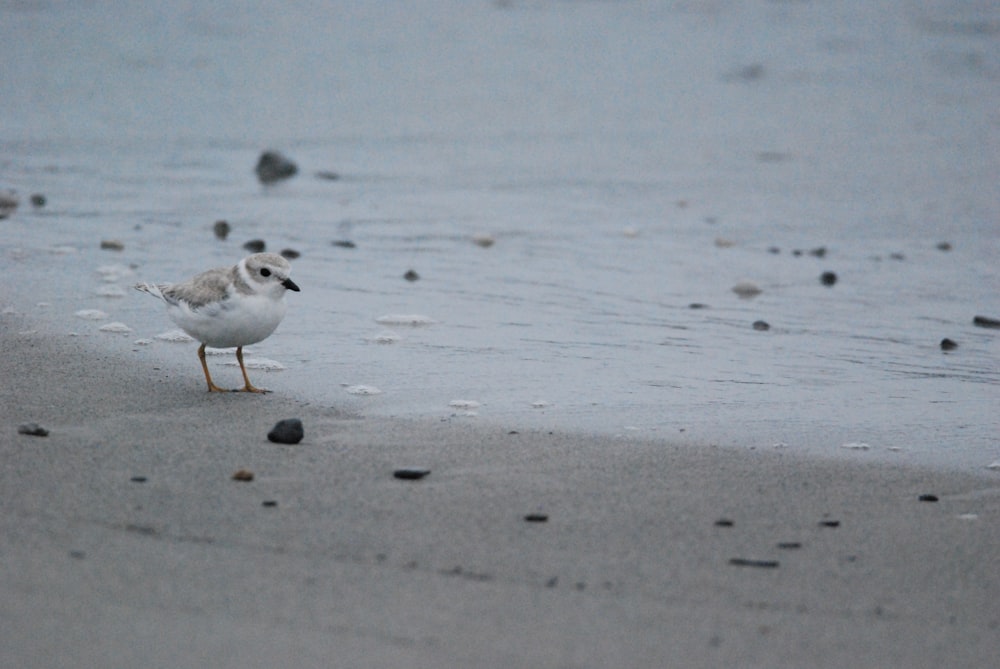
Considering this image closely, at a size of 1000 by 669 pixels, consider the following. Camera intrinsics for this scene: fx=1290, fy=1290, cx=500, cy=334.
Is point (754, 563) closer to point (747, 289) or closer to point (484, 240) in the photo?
point (747, 289)

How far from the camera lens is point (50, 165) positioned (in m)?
13.1

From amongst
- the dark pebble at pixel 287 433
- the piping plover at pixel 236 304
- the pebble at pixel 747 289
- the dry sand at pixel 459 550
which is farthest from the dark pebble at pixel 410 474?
the pebble at pixel 747 289

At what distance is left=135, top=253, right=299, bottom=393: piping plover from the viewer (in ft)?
20.1

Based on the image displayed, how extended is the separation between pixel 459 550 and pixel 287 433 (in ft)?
4.30

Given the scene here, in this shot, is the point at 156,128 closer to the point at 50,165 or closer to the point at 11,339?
the point at 50,165

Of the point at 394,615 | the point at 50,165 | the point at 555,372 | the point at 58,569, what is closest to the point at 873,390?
the point at 555,372

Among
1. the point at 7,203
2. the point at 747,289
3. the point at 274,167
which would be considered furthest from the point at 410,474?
the point at 274,167

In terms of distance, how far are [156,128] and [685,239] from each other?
25.2ft

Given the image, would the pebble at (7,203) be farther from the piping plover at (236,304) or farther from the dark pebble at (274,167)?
the piping plover at (236,304)

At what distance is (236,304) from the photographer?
6.11m

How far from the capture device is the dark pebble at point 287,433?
518cm

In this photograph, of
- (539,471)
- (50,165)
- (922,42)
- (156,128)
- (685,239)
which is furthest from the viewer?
(922,42)

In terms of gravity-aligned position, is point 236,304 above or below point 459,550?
above

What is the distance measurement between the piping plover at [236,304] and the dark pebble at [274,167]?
689cm
